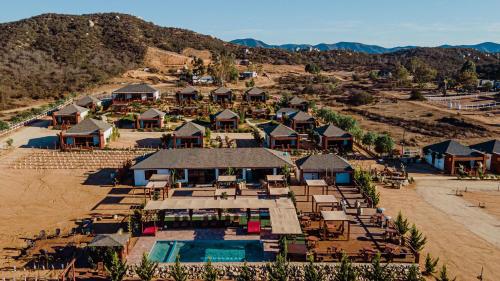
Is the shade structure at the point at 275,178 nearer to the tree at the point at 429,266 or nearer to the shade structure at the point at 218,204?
the shade structure at the point at 218,204

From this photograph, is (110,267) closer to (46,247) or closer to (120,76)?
(46,247)

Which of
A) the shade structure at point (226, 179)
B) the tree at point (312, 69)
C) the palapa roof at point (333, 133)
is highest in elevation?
the tree at point (312, 69)

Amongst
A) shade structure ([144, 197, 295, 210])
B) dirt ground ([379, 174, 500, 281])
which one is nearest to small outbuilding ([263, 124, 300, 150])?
dirt ground ([379, 174, 500, 281])

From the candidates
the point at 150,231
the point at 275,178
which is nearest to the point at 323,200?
the point at 275,178

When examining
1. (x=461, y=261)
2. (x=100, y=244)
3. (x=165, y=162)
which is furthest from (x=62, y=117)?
(x=461, y=261)

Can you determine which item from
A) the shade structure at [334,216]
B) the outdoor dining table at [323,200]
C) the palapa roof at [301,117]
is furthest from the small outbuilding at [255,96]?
the shade structure at [334,216]

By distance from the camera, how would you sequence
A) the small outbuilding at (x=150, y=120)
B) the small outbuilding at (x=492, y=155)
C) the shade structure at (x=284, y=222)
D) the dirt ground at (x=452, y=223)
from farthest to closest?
the small outbuilding at (x=150, y=120) < the small outbuilding at (x=492, y=155) < the dirt ground at (x=452, y=223) < the shade structure at (x=284, y=222)
